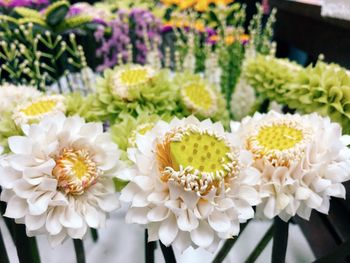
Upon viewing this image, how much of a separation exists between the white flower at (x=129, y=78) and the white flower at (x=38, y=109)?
0.07 meters

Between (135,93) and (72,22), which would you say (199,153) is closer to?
(135,93)

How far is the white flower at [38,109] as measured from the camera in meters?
0.36

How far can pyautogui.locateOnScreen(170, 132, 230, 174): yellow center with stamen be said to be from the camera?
0.76ft

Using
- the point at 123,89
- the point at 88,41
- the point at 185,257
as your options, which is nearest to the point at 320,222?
the point at 185,257

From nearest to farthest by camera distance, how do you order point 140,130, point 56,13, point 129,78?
1. point 140,130
2. point 129,78
3. point 56,13

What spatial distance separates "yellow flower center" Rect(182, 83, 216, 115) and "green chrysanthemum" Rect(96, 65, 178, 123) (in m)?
0.02

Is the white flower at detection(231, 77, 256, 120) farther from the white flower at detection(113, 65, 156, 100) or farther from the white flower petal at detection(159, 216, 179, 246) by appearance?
the white flower petal at detection(159, 216, 179, 246)

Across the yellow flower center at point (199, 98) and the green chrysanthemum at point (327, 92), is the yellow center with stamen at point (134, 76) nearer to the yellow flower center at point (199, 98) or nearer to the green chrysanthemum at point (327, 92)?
the yellow flower center at point (199, 98)

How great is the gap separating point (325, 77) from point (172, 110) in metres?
0.18

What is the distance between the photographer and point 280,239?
0.94 feet

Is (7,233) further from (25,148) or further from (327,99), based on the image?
(327,99)

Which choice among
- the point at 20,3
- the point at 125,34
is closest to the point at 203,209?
the point at 125,34

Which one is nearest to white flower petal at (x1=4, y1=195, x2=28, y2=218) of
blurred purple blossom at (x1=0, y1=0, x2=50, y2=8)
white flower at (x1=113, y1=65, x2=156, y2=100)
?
white flower at (x1=113, y1=65, x2=156, y2=100)

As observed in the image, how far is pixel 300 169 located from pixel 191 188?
9cm
